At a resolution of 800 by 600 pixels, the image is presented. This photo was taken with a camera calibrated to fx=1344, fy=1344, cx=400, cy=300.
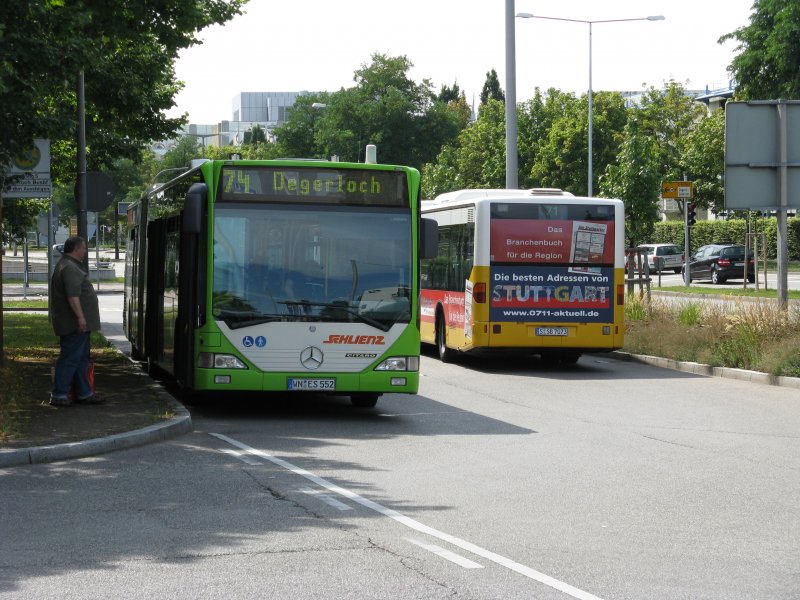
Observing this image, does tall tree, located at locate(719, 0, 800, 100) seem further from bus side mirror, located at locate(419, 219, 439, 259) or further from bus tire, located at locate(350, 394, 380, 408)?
bus side mirror, located at locate(419, 219, 439, 259)

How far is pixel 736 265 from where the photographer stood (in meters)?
55.9

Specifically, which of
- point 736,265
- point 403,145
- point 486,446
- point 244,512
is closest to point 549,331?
point 486,446

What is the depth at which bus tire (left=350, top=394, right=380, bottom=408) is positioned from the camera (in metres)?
15.2

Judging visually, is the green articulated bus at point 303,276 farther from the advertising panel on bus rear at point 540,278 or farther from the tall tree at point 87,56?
the advertising panel on bus rear at point 540,278

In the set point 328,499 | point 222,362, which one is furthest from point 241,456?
point 222,362

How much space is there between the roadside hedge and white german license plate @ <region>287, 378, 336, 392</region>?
150 ft

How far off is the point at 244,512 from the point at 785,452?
210 inches

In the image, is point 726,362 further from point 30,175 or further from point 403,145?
→ point 403,145

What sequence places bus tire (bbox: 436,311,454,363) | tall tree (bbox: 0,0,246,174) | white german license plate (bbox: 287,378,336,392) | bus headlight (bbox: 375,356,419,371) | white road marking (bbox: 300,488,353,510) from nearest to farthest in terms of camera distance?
white road marking (bbox: 300,488,353,510)
tall tree (bbox: 0,0,246,174)
white german license plate (bbox: 287,378,336,392)
bus headlight (bbox: 375,356,419,371)
bus tire (bbox: 436,311,454,363)

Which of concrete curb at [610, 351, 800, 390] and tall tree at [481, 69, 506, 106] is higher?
tall tree at [481, 69, 506, 106]

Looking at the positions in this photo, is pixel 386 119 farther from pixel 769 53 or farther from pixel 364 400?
pixel 364 400

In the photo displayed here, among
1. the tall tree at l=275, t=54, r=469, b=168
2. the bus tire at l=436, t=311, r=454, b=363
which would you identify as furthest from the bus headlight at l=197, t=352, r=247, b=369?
the tall tree at l=275, t=54, r=469, b=168

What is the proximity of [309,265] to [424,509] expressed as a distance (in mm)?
5627

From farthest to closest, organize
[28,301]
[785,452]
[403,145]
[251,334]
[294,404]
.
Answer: [403,145]
[28,301]
[294,404]
[251,334]
[785,452]
